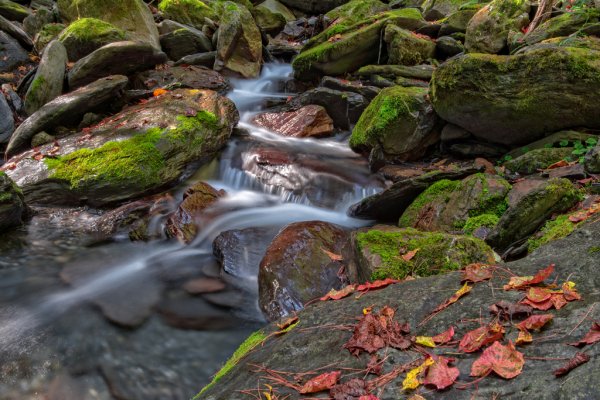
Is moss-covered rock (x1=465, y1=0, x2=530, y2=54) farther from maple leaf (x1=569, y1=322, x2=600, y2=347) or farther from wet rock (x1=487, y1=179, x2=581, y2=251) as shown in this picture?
maple leaf (x1=569, y1=322, x2=600, y2=347)

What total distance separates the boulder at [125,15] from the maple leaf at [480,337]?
13299 mm

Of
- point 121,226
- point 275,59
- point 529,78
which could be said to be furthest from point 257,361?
point 275,59

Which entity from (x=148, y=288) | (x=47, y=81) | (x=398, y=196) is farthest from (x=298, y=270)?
(x=47, y=81)

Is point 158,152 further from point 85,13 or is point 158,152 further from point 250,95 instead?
point 85,13

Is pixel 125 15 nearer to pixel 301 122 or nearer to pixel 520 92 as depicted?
pixel 301 122

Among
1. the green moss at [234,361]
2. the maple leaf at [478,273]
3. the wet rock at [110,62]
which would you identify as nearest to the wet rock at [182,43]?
the wet rock at [110,62]

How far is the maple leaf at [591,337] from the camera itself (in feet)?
5.65

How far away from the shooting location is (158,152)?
7770 millimetres

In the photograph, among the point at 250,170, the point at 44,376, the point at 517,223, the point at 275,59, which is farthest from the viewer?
the point at 275,59

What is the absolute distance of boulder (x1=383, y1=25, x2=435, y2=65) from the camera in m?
11.5

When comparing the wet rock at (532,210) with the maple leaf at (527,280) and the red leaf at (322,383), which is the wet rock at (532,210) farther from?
the red leaf at (322,383)

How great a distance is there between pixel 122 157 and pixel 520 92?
23.5ft

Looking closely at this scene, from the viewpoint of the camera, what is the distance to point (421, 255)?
3877 mm

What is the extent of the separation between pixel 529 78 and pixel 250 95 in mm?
8243
